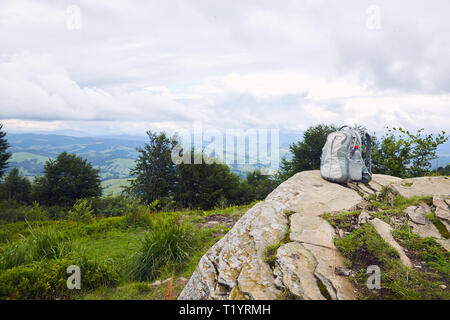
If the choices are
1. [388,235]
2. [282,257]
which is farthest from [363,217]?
[282,257]

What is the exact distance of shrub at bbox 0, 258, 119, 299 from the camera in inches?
142

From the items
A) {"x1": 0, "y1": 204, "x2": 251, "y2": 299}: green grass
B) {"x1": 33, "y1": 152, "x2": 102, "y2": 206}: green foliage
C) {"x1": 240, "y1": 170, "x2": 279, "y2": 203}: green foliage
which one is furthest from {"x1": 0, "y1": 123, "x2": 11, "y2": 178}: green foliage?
{"x1": 0, "y1": 204, "x2": 251, "y2": 299}: green grass

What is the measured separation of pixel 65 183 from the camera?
31.7 metres

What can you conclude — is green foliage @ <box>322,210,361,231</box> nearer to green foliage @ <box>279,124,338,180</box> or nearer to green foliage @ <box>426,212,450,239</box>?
green foliage @ <box>426,212,450,239</box>

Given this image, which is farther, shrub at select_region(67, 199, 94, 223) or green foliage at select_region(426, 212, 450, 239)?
shrub at select_region(67, 199, 94, 223)

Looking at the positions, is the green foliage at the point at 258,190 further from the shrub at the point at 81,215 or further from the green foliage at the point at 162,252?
the green foliage at the point at 162,252

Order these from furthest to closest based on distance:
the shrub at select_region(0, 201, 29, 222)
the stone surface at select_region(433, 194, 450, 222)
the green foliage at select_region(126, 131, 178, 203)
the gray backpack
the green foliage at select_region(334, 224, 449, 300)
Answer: the green foliage at select_region(126, 131, 178, 203)
the shrub at select_region(0, 201, 29, 222)
the gray backpack
the stone surface at select_region(433, 194, 450, 222)
the green foliage at select_region(334, 224, 449, 300)

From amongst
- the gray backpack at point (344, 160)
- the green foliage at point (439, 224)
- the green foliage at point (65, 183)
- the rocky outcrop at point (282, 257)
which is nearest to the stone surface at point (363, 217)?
the rocky outcrop at point (282, 257)

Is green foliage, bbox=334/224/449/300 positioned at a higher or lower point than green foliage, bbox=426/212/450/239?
lower

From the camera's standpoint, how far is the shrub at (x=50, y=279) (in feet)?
11.8

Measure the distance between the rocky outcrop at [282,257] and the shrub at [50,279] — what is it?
2028 millimetres

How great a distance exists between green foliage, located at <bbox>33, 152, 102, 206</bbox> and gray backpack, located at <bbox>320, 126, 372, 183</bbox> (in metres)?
34.4
